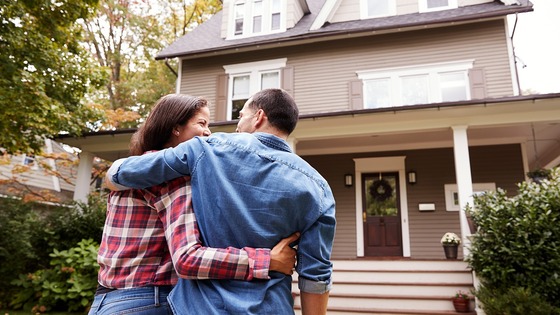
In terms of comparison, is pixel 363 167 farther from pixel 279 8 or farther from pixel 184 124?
pixel 184 124

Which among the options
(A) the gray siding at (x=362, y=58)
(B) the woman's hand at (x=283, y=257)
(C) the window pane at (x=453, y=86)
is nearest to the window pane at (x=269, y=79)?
(A) the gray siding at (x=362, y=58)

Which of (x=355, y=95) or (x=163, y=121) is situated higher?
(x=355, y=95)

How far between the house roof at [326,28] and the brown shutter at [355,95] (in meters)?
1.36

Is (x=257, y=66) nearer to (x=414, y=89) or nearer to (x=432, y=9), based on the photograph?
(x=414, y=89)

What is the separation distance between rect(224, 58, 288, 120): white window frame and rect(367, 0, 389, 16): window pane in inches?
109

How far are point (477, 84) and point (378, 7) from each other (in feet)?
11.8

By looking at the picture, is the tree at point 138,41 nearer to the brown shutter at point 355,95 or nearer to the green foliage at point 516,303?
the brown shutter at point 355,95

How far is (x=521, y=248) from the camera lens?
204 inches

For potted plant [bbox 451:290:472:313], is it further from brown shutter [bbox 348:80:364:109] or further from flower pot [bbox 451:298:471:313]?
brown shutter [bbox 348:80:364:109]

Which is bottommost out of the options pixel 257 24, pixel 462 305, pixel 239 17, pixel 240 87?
pixel 462 305

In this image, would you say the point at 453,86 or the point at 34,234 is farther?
the point at 453,86

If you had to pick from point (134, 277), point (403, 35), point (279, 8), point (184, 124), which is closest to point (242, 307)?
point (134, 277)

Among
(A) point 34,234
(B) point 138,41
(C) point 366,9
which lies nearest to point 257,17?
(C) point 366,9

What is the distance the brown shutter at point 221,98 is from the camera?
1095cm
